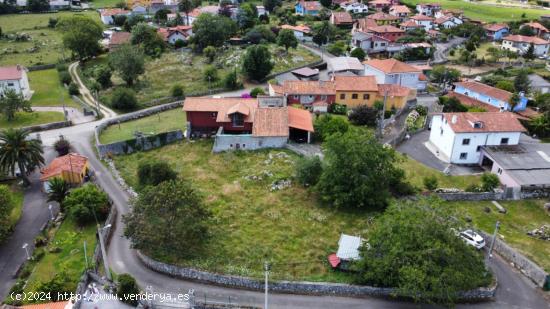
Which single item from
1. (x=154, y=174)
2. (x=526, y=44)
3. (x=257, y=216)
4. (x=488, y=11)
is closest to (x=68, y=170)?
(x=154, y=174)

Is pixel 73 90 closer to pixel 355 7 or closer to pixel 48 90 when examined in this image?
pixel 48 90

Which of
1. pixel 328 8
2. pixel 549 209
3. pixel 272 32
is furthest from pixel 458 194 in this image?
pixel 328 8

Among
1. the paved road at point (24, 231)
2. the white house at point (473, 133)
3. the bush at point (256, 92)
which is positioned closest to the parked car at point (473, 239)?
the white house at point (473, 133)

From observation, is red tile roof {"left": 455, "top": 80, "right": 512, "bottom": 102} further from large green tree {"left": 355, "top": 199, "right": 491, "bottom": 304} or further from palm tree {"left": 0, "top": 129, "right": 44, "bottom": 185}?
palm tree {"left": 0, "top": 129, "right": 44, "bottom": 185}

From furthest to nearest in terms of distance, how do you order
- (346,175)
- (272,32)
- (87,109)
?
1. (272,32)
2. (87,109)
3. (346,175)

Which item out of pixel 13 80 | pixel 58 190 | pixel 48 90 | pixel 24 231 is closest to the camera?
pixel 24 231

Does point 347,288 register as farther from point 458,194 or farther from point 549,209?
point 549,209
